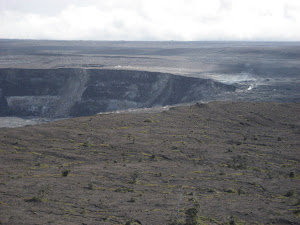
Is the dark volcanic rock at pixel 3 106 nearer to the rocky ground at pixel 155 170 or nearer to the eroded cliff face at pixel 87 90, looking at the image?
the eroded cliff face at pixel 87 90

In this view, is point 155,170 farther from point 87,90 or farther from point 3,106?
point 3,106

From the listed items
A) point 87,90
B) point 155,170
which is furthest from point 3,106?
point 155,170

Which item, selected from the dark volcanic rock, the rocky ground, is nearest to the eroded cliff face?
the dark volcanic rock

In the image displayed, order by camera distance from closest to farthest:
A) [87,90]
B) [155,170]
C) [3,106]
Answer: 1. [155,170]
2. [3,106]
3. [87,90]

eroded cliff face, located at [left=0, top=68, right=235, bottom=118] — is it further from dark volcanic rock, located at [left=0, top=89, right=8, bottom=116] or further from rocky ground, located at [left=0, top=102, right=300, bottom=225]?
rocky ground, located at [left=0, top=102, right=300, bottom=225]

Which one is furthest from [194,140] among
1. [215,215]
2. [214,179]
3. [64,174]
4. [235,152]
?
[215,215]

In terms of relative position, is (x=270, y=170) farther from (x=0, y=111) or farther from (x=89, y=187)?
(x=0, y=111)
